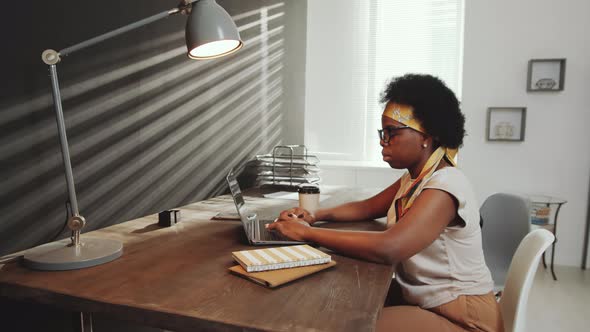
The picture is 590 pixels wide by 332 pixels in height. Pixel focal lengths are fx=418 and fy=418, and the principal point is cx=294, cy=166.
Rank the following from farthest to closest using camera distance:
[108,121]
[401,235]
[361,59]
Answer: [361,59] < [108,121] < [401,235]

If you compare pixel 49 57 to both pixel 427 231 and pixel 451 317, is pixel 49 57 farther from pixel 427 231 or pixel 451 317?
pixel 451 317

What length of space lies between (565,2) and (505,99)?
3.26ft

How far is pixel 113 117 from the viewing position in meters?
1.61

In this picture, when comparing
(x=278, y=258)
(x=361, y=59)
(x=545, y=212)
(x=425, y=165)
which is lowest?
(x=545, y=212)

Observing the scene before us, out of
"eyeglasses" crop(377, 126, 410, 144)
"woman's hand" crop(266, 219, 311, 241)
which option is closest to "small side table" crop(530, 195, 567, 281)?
"eyeglasses" crop(377, 126, 410, 144)

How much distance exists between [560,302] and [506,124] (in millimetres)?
1722

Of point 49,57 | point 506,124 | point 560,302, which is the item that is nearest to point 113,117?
point 49,57

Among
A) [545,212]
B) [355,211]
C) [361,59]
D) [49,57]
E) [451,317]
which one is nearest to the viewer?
[49,57]

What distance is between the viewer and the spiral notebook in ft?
3.28

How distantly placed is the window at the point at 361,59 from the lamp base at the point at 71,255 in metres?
3.73

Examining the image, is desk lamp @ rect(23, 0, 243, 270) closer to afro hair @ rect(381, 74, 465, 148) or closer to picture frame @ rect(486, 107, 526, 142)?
afro hair @ rect(381, 74, 465, 148)

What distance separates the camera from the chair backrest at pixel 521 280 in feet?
3.81

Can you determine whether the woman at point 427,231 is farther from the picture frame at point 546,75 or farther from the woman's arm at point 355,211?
the picture frame at point 546,75

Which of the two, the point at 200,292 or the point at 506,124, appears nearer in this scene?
the point at 200,292
